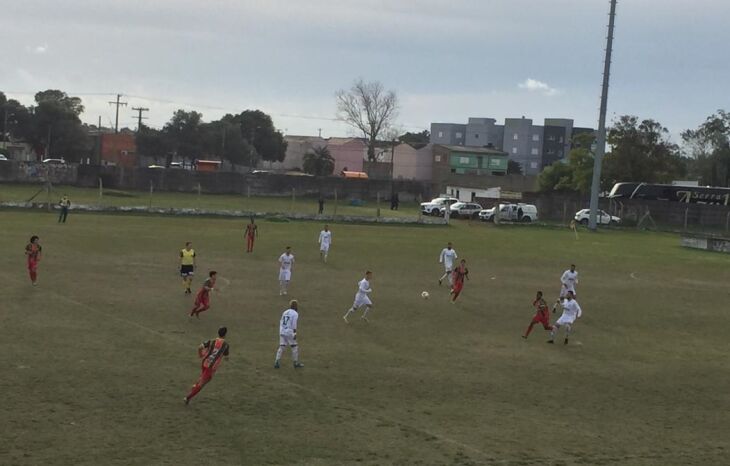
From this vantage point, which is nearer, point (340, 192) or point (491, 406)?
point (491, 406)

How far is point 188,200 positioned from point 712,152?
77610mm

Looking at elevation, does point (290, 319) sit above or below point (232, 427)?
above

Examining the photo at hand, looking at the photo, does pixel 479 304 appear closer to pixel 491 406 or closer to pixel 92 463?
pixel 491 406

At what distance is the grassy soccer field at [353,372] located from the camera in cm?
1445

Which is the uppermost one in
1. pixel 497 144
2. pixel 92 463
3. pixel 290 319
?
pixel 497 144

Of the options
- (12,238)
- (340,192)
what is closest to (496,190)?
(340,192)

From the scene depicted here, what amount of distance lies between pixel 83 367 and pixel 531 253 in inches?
1331

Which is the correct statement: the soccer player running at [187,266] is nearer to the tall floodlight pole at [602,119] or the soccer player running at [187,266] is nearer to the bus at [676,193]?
the tall floodlight pole at [602,119]

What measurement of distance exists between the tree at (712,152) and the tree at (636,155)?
3159 centimetres

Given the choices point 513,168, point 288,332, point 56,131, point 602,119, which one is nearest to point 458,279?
point 288,332

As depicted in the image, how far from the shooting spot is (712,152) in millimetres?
121188

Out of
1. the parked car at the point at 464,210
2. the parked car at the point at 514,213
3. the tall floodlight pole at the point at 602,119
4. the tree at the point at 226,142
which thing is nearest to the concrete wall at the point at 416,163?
the tree at the point at 226,142

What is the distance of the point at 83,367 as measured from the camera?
18391 mm

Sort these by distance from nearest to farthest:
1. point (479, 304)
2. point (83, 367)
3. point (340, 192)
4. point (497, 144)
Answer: point (83, 367) < point (479, 304) < point (340, 192) < point (497, 144)
